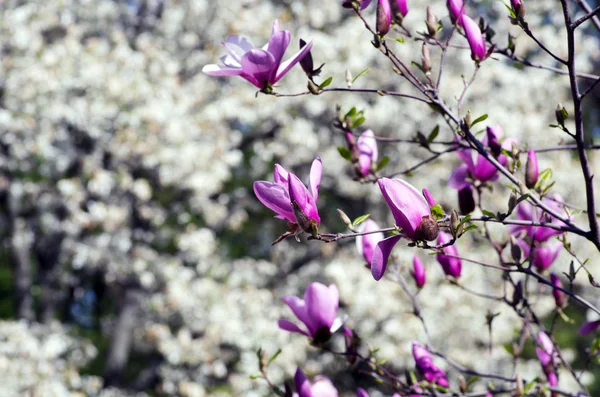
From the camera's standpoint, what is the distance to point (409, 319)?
6.34m

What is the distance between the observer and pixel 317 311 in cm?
145

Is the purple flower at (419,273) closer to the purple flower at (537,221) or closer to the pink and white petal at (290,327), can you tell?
the purple flower at (537,221)

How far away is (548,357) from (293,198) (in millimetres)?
1006

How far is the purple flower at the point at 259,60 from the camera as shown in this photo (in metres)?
1.21

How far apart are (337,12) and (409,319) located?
3624 mm

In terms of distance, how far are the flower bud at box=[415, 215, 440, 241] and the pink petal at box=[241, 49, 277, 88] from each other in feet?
1.48

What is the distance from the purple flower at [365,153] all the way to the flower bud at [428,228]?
71cm

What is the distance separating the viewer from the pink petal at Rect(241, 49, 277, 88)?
3.98 ft

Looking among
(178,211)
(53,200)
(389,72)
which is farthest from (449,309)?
(53,200)

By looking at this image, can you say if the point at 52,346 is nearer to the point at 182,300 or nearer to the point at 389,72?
the point at 182,300

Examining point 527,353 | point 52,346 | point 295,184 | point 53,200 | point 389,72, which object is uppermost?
point 295,184

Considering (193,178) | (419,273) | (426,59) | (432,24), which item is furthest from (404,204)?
(193,178)

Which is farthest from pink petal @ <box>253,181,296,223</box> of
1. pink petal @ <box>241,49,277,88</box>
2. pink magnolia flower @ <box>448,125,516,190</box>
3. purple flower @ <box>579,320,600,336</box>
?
purple flower @ <box>579,320,600,336</box>

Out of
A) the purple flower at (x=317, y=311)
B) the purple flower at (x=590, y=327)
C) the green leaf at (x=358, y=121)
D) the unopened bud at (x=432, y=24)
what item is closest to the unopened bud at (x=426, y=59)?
the unopened bud at (x=432, y=24)
